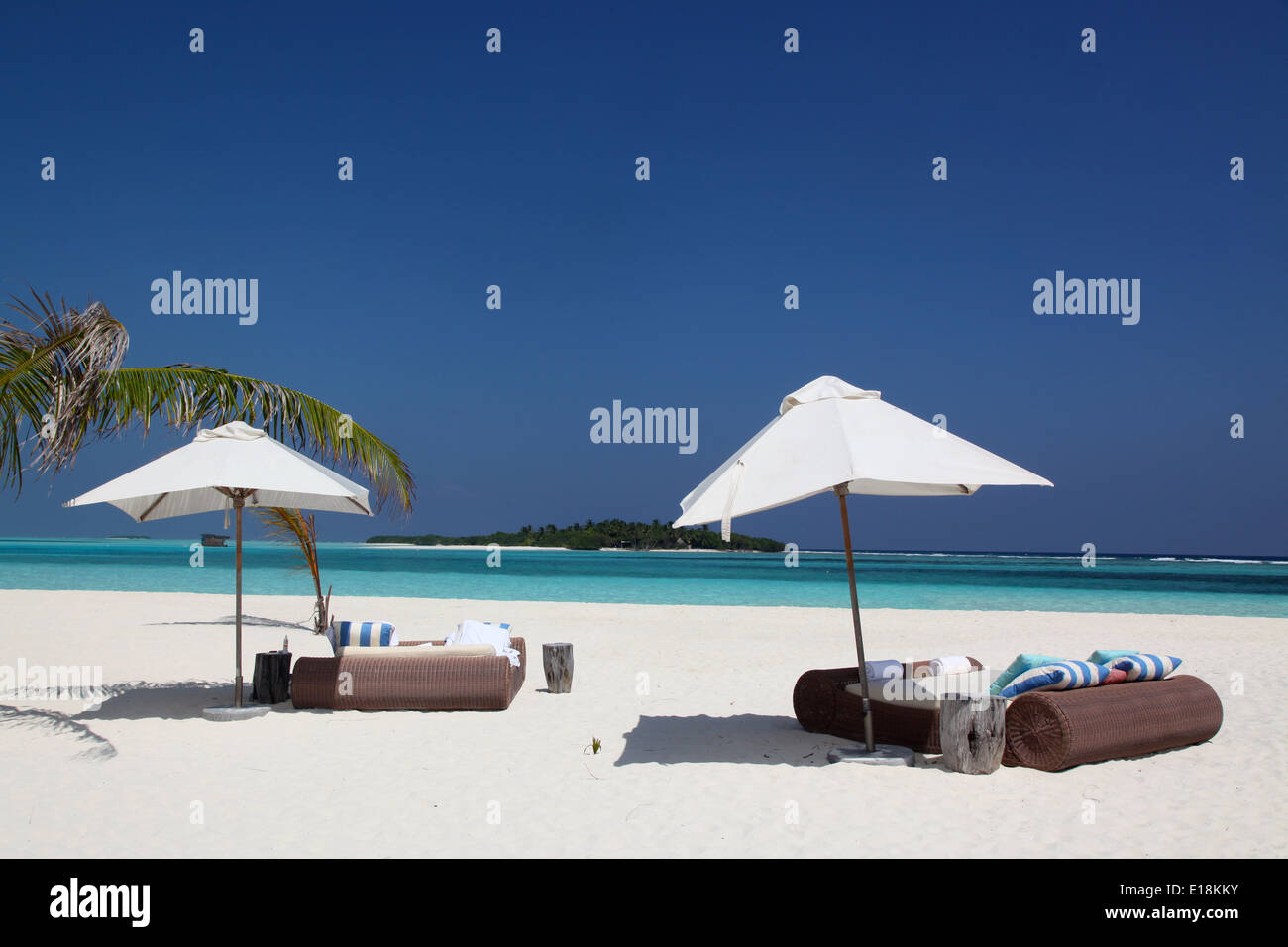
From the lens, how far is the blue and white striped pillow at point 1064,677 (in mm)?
5387

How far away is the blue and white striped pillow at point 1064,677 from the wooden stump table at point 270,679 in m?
5.89

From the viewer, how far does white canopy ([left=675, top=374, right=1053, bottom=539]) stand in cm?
471

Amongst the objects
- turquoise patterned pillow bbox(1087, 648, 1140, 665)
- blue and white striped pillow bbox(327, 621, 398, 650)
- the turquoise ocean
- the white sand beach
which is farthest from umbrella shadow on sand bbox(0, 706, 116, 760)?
the turquoise ocean

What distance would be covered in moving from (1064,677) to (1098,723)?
0.32 m

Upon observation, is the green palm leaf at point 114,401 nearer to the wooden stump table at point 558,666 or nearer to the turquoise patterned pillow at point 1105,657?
the wooden stump table at point 558,666

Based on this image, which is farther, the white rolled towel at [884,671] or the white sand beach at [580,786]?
the white rolled towel at [884,671]

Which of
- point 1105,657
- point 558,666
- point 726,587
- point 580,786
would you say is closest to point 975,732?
point 1105,657

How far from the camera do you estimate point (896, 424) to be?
16.9 feet

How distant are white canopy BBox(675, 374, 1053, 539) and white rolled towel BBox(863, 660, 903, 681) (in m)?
1.55

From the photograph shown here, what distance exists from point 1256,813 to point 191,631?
13620mm

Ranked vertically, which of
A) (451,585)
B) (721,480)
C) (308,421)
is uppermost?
(308,421)

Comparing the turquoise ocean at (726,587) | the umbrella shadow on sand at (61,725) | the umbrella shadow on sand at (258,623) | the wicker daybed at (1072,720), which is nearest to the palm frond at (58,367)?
the umbrella shadow on sand at (61,725)

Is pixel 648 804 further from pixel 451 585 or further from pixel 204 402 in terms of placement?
pixel 451 585
